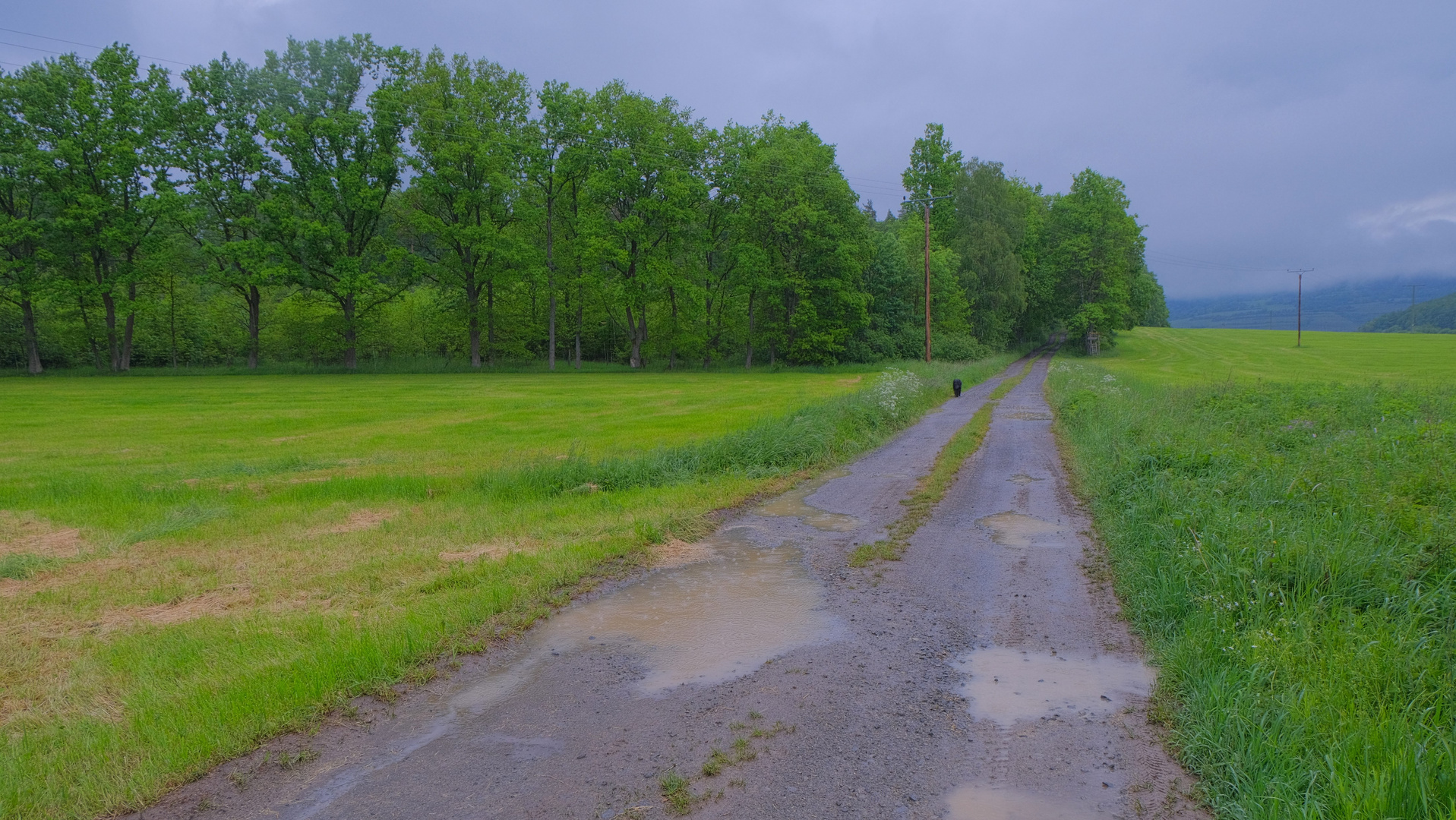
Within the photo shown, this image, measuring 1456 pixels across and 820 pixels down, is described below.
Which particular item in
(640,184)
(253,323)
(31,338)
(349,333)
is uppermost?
(640,184)

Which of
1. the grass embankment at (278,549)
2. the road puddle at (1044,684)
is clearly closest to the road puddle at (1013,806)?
the road puddle at (1044,684)

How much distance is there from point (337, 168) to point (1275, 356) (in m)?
72.8

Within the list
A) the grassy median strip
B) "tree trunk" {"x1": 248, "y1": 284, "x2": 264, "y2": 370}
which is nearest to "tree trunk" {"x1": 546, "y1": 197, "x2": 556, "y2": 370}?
"tree trunk" {"x1": 248, "y1": 284, "x2": 264, "y2": 370}

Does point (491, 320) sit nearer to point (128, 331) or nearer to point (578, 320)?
point (578, 320)

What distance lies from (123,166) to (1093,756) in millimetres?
56524

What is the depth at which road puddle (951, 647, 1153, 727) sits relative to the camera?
4.96 metres

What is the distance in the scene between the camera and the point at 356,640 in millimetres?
5867

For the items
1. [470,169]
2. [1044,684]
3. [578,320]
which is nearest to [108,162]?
[470,169]

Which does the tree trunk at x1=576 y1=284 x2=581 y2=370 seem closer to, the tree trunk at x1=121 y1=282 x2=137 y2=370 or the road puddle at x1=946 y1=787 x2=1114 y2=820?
the tree trunk at x1=121 y1=282 x2=137 y2=370

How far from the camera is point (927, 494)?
478 inches

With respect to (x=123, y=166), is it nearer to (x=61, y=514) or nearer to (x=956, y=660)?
(x=61, y=514)

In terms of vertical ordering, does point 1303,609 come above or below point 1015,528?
above

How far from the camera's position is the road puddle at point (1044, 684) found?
4.96 m

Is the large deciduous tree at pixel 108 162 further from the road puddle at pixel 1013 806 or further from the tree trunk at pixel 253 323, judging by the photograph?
the road puddle at pixel 1013 806
